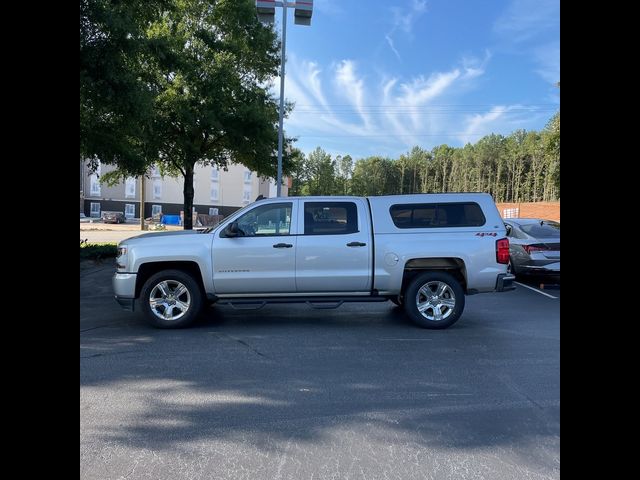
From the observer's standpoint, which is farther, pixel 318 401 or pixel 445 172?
pixel 445 172

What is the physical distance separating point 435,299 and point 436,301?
0.11ft

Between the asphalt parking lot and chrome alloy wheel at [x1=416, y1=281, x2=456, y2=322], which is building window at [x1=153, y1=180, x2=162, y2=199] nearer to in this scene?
the asphalt parking lot

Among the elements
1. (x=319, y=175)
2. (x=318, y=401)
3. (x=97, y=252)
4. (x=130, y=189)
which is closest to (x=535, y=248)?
(x=318, y=401)

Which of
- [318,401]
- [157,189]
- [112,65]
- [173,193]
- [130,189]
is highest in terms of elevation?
[157,189]

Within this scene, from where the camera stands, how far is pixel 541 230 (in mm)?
10945

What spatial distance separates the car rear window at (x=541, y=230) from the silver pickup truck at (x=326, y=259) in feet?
14.9

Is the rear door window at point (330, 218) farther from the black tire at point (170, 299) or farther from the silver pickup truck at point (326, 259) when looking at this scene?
the black tire at point (170, 299)

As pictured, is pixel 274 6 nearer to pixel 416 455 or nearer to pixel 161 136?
pixel 161 136

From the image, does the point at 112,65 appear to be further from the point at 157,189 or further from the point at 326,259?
the point at 157,189
